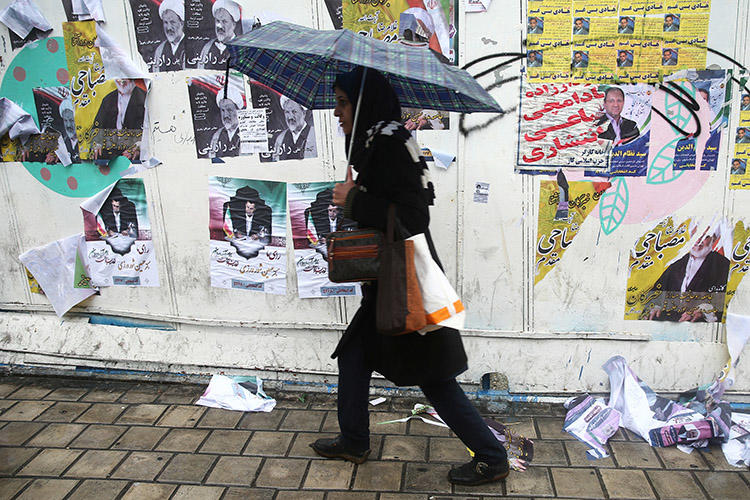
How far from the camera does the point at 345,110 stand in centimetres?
261

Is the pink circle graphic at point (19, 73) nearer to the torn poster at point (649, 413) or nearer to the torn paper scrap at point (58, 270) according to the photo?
the torn paper scrap at point (58, 270)

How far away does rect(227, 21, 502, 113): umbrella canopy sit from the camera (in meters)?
2.16

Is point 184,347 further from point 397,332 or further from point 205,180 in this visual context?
point 397,332

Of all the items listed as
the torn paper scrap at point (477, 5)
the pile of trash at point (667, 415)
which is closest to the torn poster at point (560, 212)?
the pile of trash at point (667, 415)

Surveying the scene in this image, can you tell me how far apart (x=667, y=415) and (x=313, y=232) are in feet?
8.09

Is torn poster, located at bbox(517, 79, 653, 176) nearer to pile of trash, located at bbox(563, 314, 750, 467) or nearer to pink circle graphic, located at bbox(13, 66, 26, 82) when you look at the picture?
pile of trash, located at bbox(563, 314, 750, 467)

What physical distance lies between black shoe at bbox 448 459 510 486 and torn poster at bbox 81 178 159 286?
2.43 meters

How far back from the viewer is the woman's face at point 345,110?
102 inches

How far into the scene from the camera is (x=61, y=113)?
149 inches

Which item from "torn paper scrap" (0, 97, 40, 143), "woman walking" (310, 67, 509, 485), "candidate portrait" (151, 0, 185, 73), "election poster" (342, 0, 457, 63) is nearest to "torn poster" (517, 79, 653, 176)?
"election poster" (342, 0, 457, 63)

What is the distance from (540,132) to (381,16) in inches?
46.2

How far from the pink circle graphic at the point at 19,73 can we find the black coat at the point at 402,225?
8.82ft

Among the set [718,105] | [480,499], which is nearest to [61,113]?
[480,499]

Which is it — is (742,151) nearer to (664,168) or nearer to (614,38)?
(664,168)
